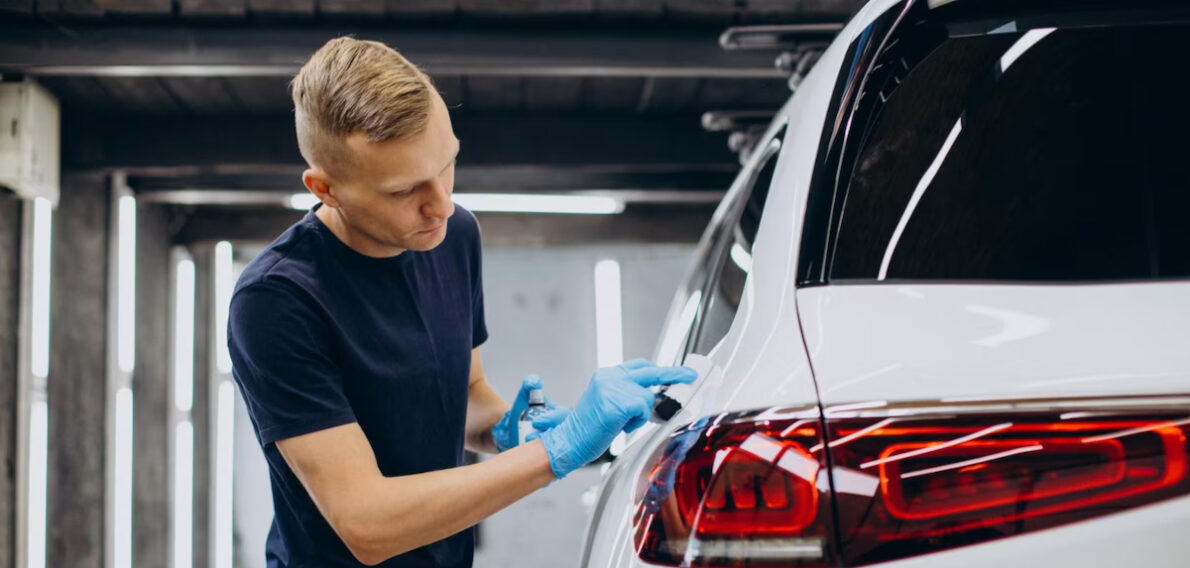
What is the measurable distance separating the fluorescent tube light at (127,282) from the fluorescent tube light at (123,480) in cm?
28

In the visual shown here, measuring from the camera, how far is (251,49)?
4.58m

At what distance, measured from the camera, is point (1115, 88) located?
1575 millimetres

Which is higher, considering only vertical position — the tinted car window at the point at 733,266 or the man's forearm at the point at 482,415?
the tinted car window at the point at 733,266

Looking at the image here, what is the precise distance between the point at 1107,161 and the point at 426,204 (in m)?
1.12

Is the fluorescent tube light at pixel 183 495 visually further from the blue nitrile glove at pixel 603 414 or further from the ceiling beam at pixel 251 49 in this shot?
the blue nitrile glove at pixel 603 414

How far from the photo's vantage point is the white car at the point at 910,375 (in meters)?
0.84

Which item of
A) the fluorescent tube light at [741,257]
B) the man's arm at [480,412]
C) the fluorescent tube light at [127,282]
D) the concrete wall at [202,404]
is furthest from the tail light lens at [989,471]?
the concrete wall at [202,404]

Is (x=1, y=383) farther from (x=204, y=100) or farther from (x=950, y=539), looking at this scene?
(x=950, y=539)

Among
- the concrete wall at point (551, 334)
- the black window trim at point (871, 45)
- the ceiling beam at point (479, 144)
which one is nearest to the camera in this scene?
the black window trim at point (871, 45)

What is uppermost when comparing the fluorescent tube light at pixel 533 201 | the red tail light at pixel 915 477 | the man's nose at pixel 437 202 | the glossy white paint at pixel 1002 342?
the fluorescent tube light at pixel 533 201

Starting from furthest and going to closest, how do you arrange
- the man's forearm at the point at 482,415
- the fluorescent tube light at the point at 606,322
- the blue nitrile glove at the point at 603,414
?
the fluorescent tube light at the point at 606,322 < the man's forearm at the point at 482,415 < the blue nitrile glove at the point at 603,414

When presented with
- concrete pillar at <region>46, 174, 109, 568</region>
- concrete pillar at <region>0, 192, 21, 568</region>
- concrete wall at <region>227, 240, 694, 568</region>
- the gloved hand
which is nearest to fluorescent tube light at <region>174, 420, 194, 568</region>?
concrete wall at <region>227, 240, 694, 568</region>

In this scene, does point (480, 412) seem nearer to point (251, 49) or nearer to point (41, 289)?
point (251, 49)

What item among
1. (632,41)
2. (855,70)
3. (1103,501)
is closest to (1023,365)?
(1103,501)
